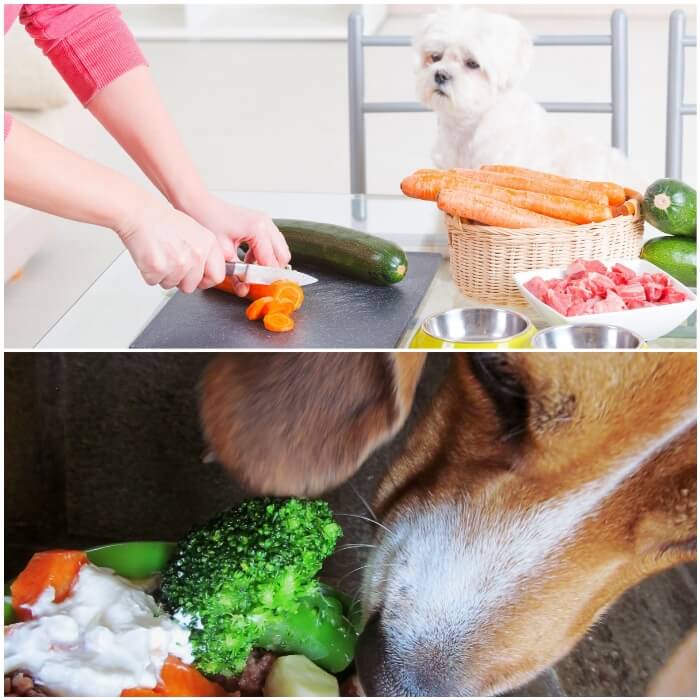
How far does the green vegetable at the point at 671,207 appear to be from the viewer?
1.17 m

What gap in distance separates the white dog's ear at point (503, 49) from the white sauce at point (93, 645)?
1478 mm

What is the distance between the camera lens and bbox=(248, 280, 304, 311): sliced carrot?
115 cm

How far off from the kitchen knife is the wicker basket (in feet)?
0.61

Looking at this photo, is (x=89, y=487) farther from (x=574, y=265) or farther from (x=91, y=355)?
(x=574, y=265)

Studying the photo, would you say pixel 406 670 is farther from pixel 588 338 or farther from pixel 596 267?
pixel 596 267

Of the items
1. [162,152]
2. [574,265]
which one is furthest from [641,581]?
[162,152]

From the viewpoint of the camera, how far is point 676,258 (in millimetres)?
1175

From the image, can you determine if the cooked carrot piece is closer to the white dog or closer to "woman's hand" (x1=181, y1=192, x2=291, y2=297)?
"woman's hand" (x1=181, y1=192, x2=291, y2=297)

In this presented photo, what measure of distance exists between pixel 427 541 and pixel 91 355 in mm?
339

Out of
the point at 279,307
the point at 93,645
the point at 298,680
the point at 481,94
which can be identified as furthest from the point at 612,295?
the point at 481,94

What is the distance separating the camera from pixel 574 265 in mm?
1119

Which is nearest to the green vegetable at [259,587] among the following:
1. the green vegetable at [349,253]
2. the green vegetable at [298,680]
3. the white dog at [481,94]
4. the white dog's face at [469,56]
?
the green vegetable at [298,680]

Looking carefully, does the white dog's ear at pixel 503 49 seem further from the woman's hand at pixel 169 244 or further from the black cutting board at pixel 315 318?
the woman's hand at pixel 169 244

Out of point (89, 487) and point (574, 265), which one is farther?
point (574, 265)
